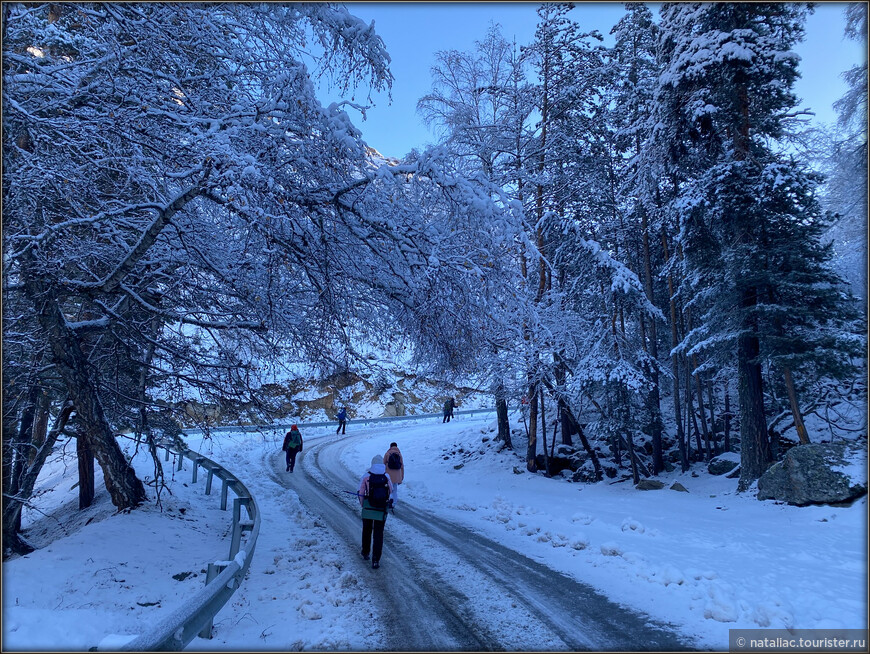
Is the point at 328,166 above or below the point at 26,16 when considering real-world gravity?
below

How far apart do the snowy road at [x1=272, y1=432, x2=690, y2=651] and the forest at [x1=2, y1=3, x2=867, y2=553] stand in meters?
2.98

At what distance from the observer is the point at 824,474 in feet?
30.4

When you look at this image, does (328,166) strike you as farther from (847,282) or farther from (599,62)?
(599,62)

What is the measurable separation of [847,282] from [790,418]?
509 cm

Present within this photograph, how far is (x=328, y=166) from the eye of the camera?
5.30 meters

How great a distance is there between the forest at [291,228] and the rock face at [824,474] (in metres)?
1.18

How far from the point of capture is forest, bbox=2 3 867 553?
5.23 metres

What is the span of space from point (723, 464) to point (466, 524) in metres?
10.5

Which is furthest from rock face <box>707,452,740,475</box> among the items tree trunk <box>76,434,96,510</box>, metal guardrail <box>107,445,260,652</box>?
tree trunk <box>76,434,96,510</box>

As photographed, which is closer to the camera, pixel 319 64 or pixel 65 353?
pixel 319 64

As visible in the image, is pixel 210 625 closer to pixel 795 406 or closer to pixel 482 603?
pixel 482 603

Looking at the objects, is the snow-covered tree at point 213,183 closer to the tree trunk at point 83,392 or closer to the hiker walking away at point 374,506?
the tree trunk at point 83,392

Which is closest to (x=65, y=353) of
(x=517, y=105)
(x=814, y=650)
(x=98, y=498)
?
(x=98, y=498)

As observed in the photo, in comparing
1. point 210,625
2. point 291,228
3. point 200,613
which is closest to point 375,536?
point 210,625
